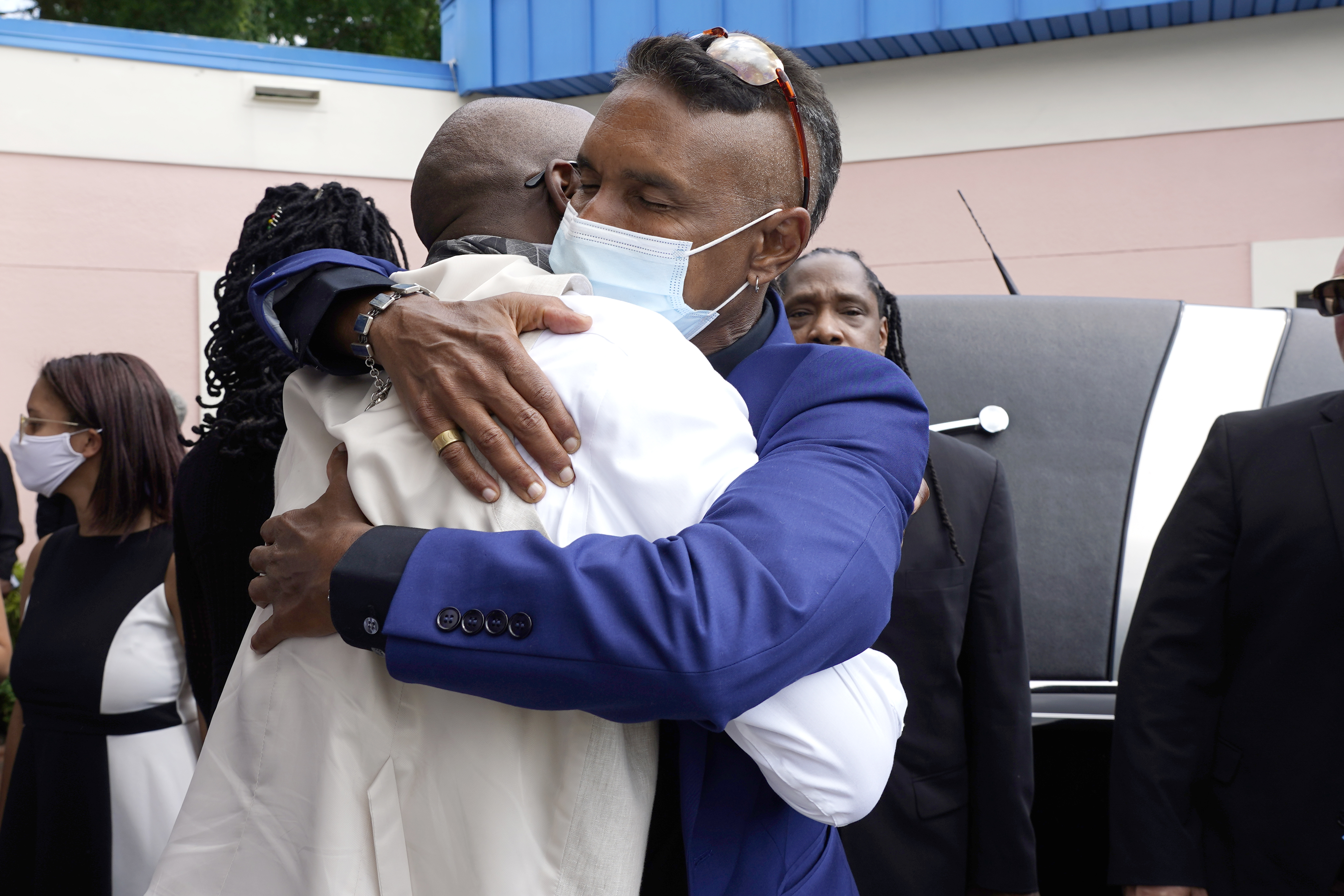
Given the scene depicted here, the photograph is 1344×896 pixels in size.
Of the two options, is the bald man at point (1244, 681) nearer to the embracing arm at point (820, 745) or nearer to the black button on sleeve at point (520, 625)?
the embracing arm at point (820, 745)

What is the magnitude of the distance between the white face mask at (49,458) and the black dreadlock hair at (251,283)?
1.45 meters

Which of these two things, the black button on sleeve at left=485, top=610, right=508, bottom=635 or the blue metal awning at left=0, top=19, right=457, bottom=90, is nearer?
the black button on sleeve at left=485, top=610, right=508, bottom=635

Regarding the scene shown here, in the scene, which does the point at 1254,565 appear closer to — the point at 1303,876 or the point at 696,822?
the point at 1303,876

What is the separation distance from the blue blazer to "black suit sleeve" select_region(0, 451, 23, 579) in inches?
238

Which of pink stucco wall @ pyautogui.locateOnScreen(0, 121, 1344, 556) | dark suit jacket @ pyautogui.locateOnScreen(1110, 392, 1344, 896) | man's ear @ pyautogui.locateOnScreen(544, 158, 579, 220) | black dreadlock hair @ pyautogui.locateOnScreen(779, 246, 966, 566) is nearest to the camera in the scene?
man's ear @ pyautogui.locateOnScreen(544, 158, 579, 220)

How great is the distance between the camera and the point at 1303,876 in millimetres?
2064

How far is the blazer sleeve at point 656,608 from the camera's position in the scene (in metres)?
0.93

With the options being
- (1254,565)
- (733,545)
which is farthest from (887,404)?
(1254,565)

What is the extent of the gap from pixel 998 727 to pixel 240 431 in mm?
1653

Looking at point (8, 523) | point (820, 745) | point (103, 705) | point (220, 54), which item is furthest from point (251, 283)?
point (220, 54)

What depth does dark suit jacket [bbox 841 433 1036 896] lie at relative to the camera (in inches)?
88.3

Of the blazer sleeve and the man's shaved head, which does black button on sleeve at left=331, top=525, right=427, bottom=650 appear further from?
the man's shaved head

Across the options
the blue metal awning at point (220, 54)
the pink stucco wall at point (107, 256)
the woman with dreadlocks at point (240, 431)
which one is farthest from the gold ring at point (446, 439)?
the blue metal awning at point (220, 54)

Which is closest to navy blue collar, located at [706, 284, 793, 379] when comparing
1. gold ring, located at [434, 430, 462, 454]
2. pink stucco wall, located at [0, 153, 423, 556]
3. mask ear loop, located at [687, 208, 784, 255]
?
A: mask ear loop, located at [687, 208, 784, 255]
